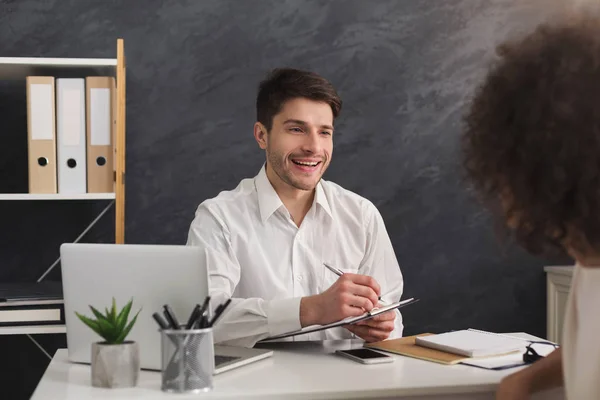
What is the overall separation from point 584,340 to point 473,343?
635mm

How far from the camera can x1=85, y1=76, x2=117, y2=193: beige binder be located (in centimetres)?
259

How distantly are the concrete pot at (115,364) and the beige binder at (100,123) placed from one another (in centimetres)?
114

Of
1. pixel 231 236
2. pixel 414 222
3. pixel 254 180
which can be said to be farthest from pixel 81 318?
pixel 414 222

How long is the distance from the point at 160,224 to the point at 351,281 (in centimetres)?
131

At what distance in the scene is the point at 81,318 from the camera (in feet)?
5.26

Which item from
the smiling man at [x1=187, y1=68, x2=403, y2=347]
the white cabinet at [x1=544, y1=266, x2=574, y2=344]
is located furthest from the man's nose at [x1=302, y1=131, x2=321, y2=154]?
the white cabinet at [x1=544, y1=266, x2=574, y2=344]

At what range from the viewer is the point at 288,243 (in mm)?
2377

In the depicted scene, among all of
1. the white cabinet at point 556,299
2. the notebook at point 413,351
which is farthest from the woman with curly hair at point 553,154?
the white cabinet at point 556,299

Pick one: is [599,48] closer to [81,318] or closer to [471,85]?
[81,318]

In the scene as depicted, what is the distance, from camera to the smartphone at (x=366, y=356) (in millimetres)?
1758

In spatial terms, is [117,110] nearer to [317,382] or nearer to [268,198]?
[268,198]

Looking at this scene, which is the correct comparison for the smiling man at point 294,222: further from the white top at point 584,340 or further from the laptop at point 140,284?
the white top at point 584,340

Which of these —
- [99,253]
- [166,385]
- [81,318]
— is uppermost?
[99,253]

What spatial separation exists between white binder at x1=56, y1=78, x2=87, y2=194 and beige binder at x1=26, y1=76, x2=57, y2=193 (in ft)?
0.09
